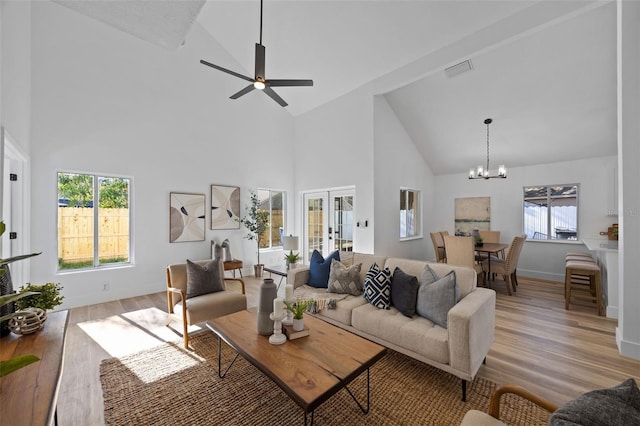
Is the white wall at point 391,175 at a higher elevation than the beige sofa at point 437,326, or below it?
higher

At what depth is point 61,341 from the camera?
161cm

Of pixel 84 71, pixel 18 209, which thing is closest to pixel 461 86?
pixel 84 71

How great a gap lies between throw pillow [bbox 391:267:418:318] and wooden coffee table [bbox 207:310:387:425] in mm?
710

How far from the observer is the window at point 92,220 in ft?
13.2

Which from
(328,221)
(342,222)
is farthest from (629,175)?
(328,221)

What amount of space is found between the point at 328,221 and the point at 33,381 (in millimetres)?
5126

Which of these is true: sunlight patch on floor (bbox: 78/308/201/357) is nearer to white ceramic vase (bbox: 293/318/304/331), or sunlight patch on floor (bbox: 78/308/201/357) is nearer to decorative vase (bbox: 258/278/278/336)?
decorative vase (bbox: 258/278/278/336)

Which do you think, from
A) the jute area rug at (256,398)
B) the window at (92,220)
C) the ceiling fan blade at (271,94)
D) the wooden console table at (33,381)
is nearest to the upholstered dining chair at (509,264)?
the jute area rug at (256,398)

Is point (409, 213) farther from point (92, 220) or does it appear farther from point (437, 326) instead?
point (92, 220)

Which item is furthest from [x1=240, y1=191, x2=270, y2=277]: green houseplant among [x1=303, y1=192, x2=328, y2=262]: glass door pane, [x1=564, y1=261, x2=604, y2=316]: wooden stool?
[x1=564, y1=261, x2=604, y2=316]: wooden stool

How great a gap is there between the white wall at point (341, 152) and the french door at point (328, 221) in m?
0.21

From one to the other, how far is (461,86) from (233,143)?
4495 mm

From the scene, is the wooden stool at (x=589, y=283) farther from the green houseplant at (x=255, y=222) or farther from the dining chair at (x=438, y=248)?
the green houseplant at (x=255, y=222)

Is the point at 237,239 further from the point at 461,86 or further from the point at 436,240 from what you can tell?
the point at 461,86
